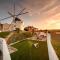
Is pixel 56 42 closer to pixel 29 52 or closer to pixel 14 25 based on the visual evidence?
pixel 29 52

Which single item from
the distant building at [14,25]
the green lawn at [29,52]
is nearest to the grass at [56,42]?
the green lawn at [29,52]

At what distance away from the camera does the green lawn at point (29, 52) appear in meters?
2.80

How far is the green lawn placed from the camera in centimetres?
280

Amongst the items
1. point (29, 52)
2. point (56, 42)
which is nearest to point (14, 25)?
point (29, 52)

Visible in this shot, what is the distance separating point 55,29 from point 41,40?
12.4 inches

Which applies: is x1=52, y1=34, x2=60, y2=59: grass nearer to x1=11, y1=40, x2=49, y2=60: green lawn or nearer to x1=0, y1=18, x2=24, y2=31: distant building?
x1=11, y1=40, x2=49, y2=60: green lawn

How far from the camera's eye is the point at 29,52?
283cm

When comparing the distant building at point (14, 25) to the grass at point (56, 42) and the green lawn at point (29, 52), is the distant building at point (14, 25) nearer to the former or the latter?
the green lawn at point (29, 52)

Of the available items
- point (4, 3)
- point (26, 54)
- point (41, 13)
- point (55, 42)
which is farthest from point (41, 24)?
point (4, 3)

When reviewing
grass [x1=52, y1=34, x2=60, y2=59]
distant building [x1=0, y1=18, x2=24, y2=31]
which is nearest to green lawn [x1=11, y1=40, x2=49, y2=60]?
grass [x1=52, y1=34, x2=60, y2=59]

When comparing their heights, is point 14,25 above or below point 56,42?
above

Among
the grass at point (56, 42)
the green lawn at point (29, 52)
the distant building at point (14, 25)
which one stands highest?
the distant building at point (14, 25)

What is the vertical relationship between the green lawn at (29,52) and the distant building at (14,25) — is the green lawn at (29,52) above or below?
below

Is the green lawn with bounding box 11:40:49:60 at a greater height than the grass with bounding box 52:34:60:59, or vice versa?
the grass with bounding box 52:34:60:59
